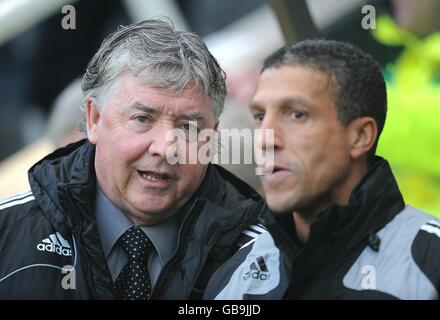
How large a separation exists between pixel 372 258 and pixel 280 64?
1.68 feet

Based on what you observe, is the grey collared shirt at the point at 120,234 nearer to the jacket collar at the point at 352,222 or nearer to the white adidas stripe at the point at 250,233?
the white adidas stripe at the point at 250,233

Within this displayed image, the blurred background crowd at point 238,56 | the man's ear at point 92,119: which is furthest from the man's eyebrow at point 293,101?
the man's ear at point 92,119

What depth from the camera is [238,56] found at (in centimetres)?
359

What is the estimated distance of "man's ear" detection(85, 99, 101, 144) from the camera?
2.63 meters

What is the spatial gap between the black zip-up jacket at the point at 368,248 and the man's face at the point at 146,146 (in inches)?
17.1

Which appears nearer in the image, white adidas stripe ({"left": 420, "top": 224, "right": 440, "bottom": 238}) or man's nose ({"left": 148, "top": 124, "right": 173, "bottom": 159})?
white adidas stripe ({"left": 420, "top": 224, "right": 440, "bottom": 238})

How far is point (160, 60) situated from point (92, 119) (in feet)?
0.96

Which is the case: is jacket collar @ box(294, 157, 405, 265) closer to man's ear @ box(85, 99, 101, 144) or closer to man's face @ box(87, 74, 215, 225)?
man's face @ box(87, 74, 215, 225)

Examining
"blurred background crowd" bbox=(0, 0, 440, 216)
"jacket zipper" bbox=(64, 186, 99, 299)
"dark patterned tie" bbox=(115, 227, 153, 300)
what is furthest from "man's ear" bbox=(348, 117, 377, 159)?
"jacket zipper" bbox=(64, 186, 99, 299)

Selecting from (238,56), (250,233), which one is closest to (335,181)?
(250,233)

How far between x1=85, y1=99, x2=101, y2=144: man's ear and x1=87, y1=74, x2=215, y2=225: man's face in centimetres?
4

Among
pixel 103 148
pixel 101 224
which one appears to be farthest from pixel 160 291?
pixel 103 148

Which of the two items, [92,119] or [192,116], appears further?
[92,119]

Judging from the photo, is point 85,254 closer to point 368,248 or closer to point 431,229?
point 368,248
